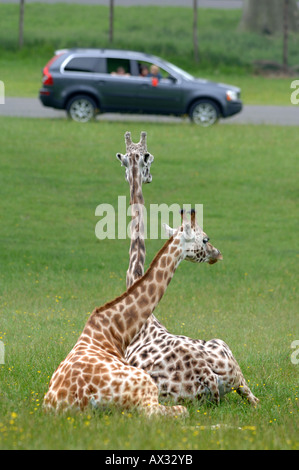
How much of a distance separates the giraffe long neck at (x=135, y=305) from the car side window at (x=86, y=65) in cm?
2250

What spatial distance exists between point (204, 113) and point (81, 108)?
3.98m

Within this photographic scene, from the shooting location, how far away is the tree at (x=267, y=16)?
50.4 m

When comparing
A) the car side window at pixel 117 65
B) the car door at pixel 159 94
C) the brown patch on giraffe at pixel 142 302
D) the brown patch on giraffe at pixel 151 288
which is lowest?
the brown patch on giraffe at pixel 142 302

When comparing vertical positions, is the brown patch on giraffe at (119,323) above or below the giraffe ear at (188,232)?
below

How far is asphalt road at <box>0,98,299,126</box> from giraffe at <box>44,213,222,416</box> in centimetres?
2274

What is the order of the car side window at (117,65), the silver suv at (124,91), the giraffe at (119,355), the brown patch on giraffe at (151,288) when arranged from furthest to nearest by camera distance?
the car side window at (117,65) → the silver suv at (124,91) → the brown patch on giraffe at (151,288) → the giraffe at (119,355)

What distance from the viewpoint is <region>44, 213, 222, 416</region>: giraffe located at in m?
7.18

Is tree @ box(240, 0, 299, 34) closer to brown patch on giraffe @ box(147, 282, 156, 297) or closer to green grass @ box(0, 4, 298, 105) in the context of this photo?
green grass @ box(0, 4, 298, 105)

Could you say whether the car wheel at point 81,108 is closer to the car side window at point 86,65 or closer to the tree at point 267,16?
the car side window at point 86,65

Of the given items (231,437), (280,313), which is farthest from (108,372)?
(280,313)

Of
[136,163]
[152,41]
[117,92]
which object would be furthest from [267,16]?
[136,163]

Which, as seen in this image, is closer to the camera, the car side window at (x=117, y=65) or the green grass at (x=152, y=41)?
the car side window at (x=117, y=65)

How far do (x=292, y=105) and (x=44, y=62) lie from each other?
493 inches

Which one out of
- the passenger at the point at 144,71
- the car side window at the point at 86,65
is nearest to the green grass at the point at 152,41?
the car side window at the point at 86,65
